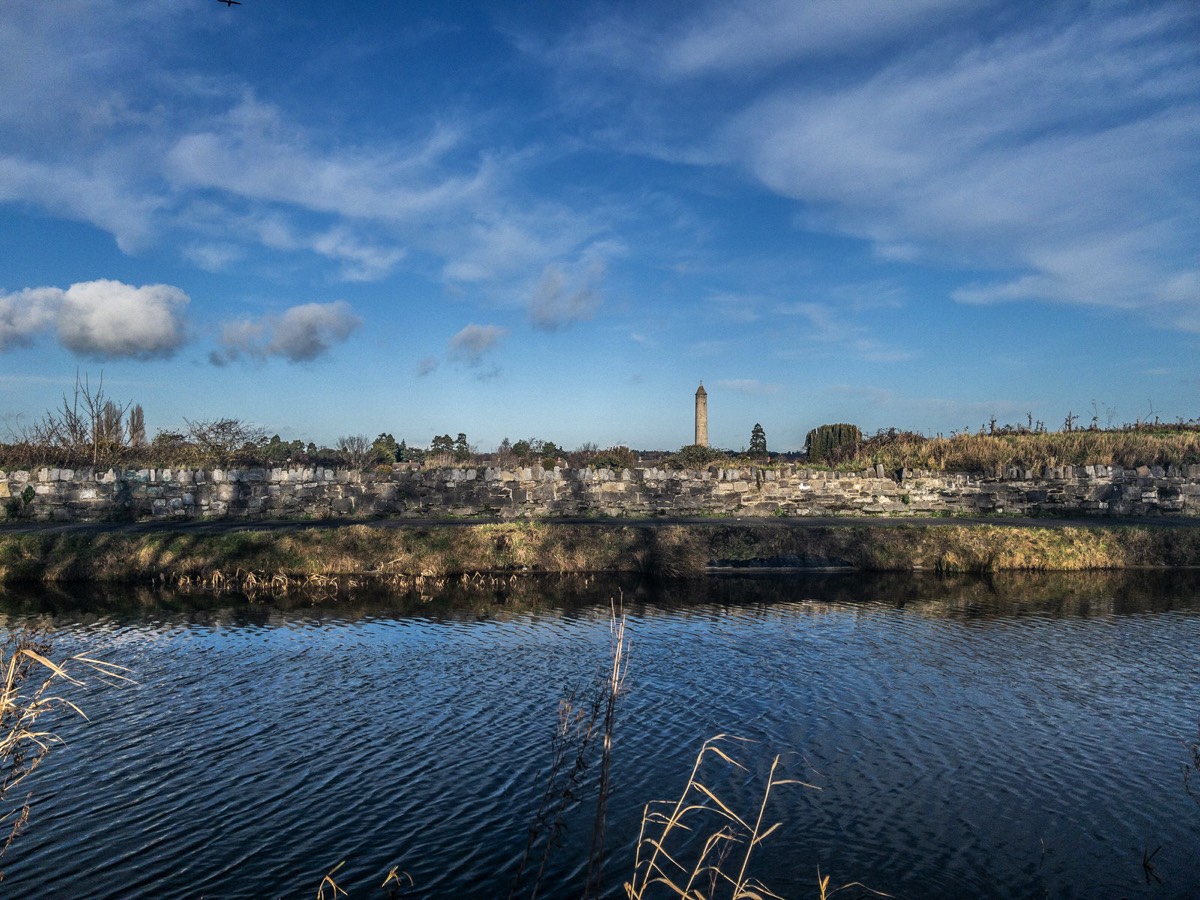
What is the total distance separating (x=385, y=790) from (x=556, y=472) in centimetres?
1616

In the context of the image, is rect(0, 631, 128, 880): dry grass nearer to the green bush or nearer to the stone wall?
the stone wall

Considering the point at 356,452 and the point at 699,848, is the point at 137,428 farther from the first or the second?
the point at 699,848

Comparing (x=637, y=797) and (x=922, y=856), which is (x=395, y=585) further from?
(x=922, y=856)

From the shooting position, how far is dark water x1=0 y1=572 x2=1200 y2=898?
621 centimetres

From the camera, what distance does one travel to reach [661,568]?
18906 millimetres

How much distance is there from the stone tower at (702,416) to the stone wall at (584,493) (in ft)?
78.1

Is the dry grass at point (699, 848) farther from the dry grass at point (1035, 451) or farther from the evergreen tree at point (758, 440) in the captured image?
the evergreen tree at point (758, 440)

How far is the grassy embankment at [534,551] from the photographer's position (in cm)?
1762

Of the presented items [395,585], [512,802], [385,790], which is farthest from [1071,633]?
[395,585]

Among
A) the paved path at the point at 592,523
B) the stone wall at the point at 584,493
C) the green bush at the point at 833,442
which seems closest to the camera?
the paved path at the point at 592,523

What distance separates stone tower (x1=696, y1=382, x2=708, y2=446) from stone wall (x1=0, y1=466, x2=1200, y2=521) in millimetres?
23813

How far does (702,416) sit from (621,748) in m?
41.6

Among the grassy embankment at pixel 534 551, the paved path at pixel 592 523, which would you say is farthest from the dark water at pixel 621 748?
the paved path at pixel 592 523

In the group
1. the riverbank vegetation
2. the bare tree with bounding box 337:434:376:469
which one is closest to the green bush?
the riverbank vegetation
